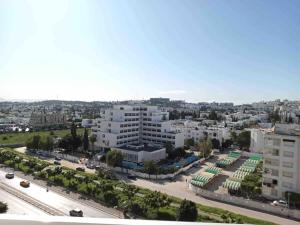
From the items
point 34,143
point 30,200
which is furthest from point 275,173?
point 34,143

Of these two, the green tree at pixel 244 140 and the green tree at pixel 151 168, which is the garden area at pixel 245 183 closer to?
the green tree at pixel 151 168

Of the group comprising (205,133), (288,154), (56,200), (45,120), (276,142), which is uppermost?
(276,142)

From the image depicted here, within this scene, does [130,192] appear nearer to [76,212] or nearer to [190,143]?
[76,212]

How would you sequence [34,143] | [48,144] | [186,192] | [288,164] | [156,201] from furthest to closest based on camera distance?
[34,143] < [48,144] < [186,192] < [288,164] < [156,201]

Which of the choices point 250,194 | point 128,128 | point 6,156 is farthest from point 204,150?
point 6,156

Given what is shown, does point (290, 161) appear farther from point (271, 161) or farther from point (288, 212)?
point (288, 212)

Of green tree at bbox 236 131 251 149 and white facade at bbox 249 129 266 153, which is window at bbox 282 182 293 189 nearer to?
white facade at bbox 249 129 266 153
